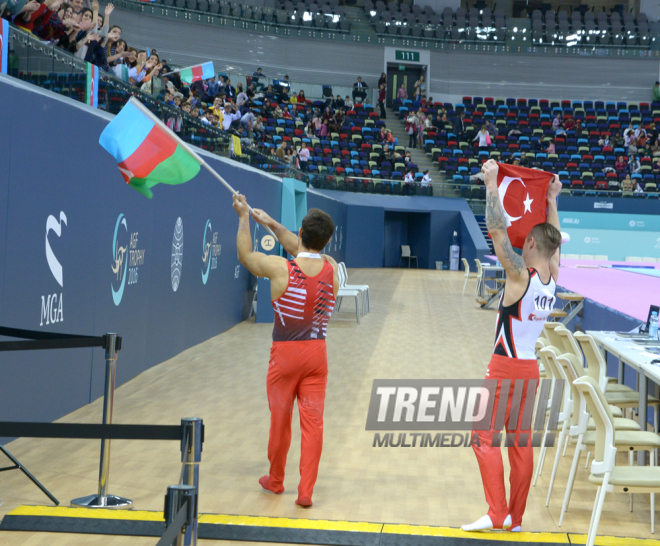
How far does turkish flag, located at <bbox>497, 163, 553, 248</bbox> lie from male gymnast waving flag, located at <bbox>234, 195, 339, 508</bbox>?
1.06 metres

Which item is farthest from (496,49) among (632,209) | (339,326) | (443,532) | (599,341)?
(443,532)

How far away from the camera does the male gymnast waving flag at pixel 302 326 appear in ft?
11.4

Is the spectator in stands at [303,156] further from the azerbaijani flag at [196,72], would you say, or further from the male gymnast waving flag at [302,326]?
the male gymnast waving flag at [302,326]

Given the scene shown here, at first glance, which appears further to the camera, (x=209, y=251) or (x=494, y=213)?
(x=209, y=251)

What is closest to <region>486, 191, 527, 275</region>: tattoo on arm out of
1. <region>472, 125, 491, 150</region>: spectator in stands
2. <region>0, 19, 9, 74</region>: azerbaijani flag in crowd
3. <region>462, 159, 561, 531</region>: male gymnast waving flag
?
<region>462, 159, 561, 531</region>: male gymnast waving flag

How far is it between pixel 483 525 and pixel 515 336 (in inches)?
37.0

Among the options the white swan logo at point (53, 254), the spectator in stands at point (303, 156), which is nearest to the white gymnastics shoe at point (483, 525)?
the white swan logo at point (53, 254)

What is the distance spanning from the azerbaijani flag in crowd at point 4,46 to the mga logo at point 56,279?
1011 mm

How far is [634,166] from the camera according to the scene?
996 inches

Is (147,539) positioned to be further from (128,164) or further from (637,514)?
(637,514)

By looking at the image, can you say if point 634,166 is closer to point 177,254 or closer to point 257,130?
point 257,130

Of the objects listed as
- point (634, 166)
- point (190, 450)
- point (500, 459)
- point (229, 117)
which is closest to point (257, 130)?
point (229, 117)

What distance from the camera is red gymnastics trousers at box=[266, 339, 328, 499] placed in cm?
352

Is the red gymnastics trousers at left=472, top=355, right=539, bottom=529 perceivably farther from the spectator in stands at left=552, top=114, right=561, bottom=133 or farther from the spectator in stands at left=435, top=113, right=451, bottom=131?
the spectator in stands at left=552, top=114, right=561, bottom=133
